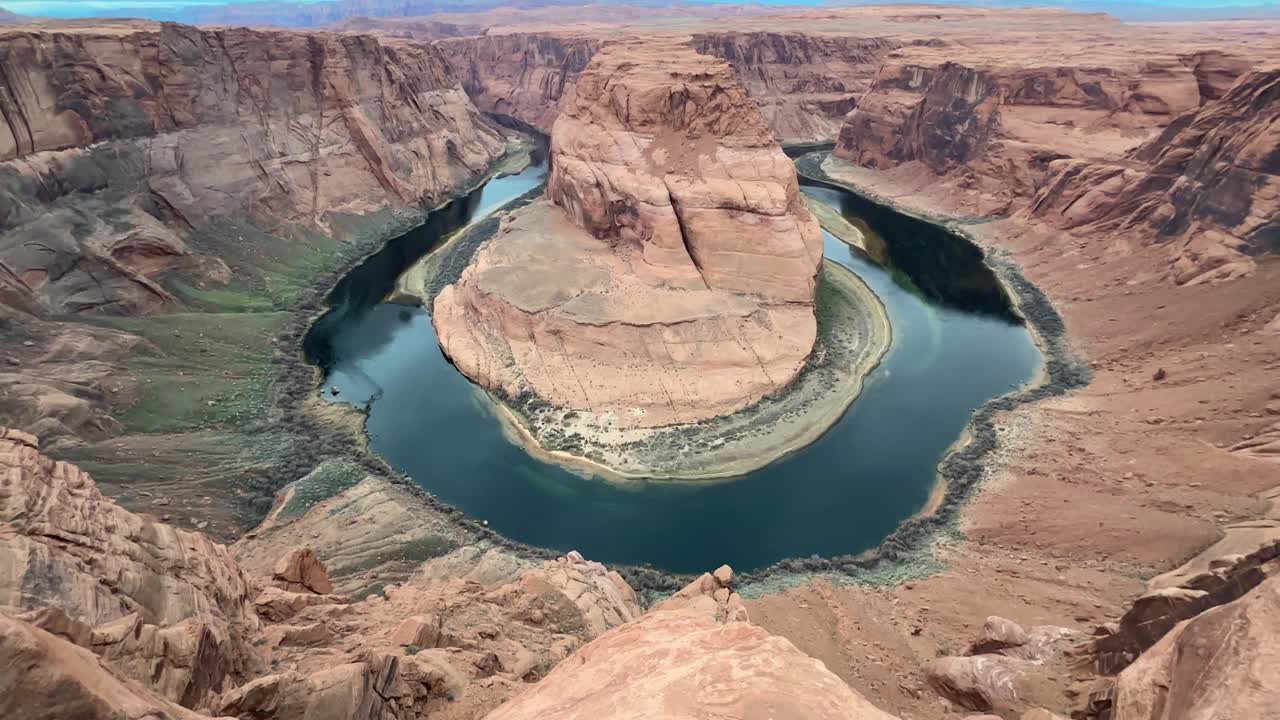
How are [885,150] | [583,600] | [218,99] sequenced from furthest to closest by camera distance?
[885,150]
[218,99]
[583,600]

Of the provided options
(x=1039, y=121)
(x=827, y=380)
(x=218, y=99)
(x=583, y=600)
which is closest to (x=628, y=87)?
(x=827, y=380)

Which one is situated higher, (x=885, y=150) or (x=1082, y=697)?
(x=885, y=150)

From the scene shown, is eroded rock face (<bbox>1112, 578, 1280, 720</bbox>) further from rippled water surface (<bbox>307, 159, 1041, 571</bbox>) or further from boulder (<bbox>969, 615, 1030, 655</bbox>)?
rippled water surface (<bbox>307, 159, 1041, 571</bbox>)

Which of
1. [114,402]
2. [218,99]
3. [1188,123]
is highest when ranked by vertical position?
[1188,123]

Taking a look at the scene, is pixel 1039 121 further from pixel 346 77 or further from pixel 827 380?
pixel 346 77

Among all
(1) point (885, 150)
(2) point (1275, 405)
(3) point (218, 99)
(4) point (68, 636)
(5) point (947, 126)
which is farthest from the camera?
(1) point (885, 150)

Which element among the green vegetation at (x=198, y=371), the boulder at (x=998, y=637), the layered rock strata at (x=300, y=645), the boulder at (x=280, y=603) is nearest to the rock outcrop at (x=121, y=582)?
Answer: the layered rock strata at (x=300, y=645)

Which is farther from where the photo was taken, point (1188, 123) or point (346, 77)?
point (346, 77)
